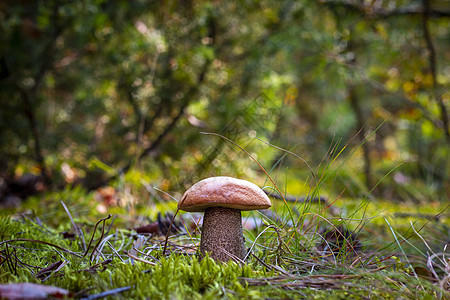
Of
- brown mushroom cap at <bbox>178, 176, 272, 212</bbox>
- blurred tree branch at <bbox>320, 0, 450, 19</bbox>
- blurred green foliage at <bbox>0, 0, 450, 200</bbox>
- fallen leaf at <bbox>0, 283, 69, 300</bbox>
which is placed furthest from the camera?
blurred tree branch at <bbox>320, 0, 450, 19</bbox>

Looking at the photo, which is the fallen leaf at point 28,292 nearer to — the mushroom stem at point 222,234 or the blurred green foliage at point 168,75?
the mushroom stem at point 222,234

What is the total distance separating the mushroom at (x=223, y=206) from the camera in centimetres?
111

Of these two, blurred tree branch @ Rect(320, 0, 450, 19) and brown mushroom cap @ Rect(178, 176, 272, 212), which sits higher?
blurred tree branch @ Rect(320, 0, 450, 19)

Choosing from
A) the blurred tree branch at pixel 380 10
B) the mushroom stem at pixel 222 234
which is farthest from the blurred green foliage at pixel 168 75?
the mushroom stem at pixel 222 234

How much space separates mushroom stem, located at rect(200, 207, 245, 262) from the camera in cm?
119

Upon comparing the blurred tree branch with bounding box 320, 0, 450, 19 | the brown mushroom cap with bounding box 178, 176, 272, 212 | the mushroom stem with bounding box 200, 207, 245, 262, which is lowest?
the mushroom stem with bounding box 200, 207, 245, 262

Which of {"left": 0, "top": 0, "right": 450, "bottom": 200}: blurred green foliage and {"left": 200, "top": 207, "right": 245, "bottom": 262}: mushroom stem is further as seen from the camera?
{"left": 0, "top": 0, "right": 450, "bottom": 200}: blurred green foliage

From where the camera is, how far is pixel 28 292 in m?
0.75

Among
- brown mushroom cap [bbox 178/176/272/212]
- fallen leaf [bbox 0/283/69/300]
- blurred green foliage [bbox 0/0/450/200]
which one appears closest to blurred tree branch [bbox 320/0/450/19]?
blurred green foliage [bbox 0/0/450/200]

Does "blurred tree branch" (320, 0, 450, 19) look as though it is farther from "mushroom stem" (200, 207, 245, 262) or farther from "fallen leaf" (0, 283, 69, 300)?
"fallen leaf" (0, 283, 69, 300)

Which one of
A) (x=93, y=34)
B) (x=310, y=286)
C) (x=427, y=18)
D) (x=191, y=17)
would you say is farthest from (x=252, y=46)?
(x=310, y=286)

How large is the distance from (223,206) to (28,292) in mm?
675

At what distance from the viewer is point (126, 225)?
204 centimetres

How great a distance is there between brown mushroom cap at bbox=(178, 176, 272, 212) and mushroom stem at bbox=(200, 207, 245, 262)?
103 mm
